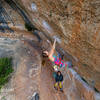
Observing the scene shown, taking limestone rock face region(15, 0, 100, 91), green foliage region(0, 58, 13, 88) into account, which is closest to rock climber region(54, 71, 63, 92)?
limestone rock face region(15, 0, 100, 91)

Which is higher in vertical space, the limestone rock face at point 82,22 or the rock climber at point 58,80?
the limestone rock face at point 82,22

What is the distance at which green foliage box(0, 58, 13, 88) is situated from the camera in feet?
13.5

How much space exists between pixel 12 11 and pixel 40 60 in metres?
2.56

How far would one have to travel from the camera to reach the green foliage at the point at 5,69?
412cm

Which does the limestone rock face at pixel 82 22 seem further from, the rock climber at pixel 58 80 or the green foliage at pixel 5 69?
the green foliage at pixel 5 69

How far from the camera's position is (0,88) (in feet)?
13.3

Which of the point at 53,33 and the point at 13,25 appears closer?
the point at 53,33

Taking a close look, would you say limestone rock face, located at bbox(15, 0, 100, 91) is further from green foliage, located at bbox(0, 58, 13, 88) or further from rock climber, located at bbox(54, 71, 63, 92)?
green foliage, located at bbox(0, 58, 13, 88)

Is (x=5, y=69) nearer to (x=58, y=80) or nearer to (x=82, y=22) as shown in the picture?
(x=58, y=80)

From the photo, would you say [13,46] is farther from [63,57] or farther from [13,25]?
[63,57]

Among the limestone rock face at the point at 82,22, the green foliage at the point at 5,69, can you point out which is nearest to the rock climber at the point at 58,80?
the limestone rock face at the point at 82,22

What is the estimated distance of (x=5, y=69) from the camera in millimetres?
4262

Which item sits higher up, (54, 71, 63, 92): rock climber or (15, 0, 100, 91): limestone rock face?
(15, 0, 100, 91): limestone rock face

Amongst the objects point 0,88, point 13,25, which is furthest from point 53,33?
point 0,88
